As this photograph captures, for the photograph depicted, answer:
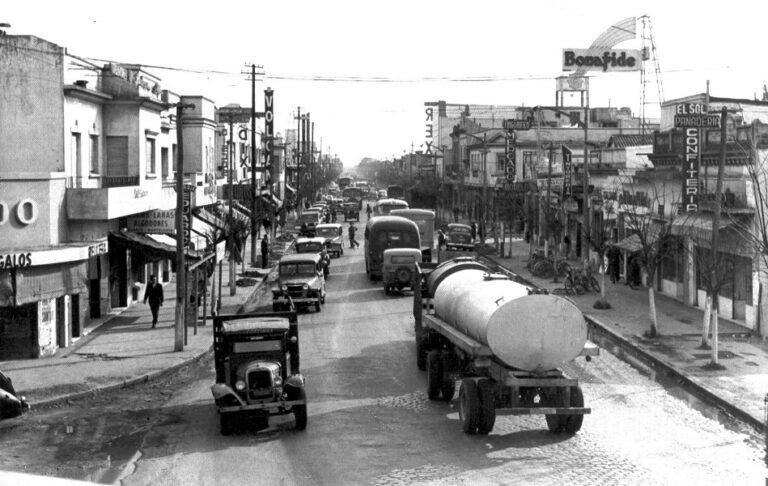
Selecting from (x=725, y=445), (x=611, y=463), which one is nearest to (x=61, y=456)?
(x=611, y=463)

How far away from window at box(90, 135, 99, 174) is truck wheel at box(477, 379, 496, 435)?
19421 millimetres

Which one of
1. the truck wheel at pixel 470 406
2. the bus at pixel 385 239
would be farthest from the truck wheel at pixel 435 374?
the bus at pixel 385 239

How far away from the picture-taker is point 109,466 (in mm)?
16438

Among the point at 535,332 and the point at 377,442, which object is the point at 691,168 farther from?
the point at 377,442

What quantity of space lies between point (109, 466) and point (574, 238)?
48.4 m

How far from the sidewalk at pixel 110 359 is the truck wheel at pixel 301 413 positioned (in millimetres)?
6196

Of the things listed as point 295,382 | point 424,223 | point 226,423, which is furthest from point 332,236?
point 295,382

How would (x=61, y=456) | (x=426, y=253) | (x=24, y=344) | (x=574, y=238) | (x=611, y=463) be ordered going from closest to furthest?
(x=611, y=463) → (x=61, y=456) → (x=24, y=344) → (x=426, y=253) → (x=574, y=238)

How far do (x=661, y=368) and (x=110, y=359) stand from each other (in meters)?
14.1

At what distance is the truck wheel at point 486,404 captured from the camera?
1755cm

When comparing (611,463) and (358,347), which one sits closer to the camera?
(611,463)

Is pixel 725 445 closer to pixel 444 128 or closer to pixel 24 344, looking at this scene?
pixel 24 344

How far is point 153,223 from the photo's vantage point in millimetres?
36438

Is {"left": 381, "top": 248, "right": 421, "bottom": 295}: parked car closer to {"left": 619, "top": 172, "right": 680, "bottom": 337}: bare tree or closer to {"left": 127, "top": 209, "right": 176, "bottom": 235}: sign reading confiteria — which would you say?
{"left": 619, "top": 172, "right": 680, "bottom": 337}: bare tree
